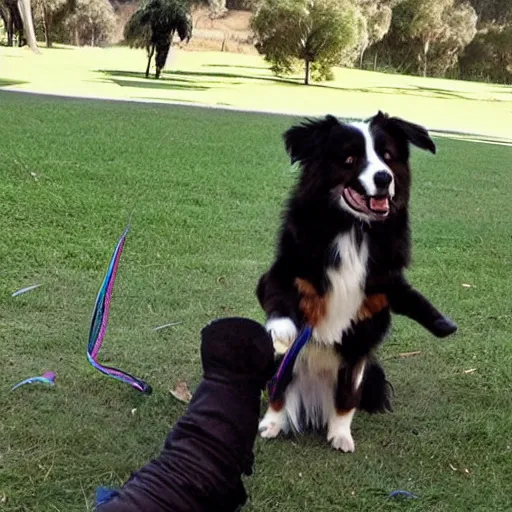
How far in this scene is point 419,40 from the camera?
4750 centimetres

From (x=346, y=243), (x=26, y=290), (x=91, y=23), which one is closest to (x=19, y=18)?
(x=91, y=23)

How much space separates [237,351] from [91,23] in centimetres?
4397

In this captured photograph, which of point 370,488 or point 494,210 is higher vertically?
point 370,488

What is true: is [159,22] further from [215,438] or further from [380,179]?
[215,438]

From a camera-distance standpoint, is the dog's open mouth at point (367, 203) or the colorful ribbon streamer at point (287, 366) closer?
the dog's open mouth at point (367, 203)

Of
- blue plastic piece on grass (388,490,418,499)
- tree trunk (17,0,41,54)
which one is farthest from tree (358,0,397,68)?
blue plastic piece on grass (388,490,418,499)

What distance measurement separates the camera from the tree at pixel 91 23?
40875 millimetres

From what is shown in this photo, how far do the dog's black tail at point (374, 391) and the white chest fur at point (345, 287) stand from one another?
0.43m

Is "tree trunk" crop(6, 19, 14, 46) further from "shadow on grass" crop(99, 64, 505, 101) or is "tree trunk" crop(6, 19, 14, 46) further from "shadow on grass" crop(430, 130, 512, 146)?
"shadow on grass" crop(430, 130, 512, 146)

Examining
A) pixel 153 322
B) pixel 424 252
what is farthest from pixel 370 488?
pixel 424 252

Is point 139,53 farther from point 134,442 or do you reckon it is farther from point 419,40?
point 134,442

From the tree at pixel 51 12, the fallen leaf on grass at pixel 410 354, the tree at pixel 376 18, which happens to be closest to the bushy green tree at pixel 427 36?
the tree at pixel 376 18

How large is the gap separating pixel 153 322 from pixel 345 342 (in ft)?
4.95

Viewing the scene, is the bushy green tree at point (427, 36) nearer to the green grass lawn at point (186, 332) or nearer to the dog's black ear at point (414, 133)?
the green grass lawn at point (186, 332)
